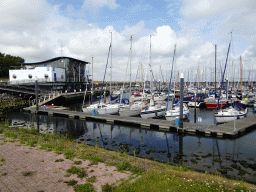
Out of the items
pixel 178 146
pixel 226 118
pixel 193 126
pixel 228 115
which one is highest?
pixel 228 115

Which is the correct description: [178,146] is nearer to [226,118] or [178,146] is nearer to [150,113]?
[150,113]

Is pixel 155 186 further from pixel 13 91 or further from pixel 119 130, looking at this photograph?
pixel 13 91

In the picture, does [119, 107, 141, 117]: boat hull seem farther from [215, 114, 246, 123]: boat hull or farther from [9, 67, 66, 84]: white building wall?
[9, 67, 66, 84]: white building wall

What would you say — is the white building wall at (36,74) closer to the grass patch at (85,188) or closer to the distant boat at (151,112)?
the distant boat at (151,112)

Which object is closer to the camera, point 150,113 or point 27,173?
point 27,173

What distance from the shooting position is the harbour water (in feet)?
37.3

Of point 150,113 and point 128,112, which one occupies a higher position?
point 150,113

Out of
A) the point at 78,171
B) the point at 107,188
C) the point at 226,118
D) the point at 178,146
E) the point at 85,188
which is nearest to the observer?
the point at 107,188

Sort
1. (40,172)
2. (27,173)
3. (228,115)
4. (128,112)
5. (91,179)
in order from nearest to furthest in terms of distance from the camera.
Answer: (91,179), (27,173), (40,172), (228,115), (128,112)

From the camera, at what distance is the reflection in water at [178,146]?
11.4 metres

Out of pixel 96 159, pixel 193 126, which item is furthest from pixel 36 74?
pixel 96 159

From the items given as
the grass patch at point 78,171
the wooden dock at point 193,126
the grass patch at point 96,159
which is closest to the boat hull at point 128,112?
the wooden dock at point 193,126

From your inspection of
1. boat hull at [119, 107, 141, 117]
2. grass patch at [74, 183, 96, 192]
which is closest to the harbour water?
boat hull at [119, 107, 141, 117]

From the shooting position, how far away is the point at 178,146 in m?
15.1
